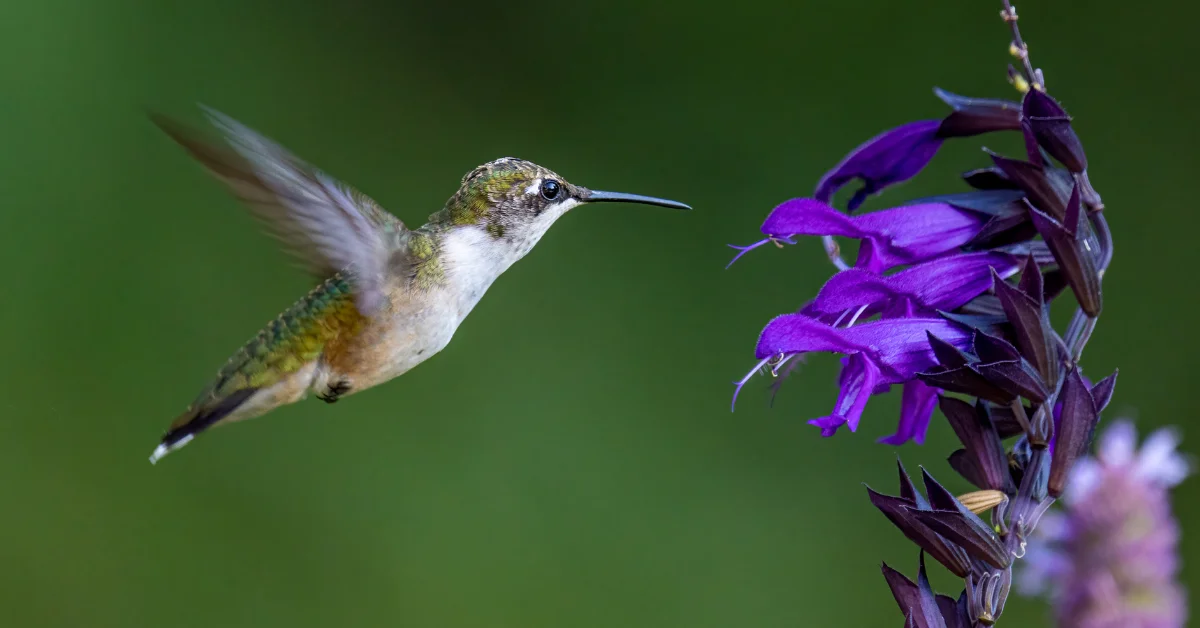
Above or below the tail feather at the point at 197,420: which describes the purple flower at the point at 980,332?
below

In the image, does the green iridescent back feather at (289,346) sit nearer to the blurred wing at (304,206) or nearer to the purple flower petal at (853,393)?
the blurred wing at (304,206)

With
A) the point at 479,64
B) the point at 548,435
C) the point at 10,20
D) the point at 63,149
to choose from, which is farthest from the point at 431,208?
the point at 10,20

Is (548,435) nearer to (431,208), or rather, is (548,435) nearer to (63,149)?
(431,208)

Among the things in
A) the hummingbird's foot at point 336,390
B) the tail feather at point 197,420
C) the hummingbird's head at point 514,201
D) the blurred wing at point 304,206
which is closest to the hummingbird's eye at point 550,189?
the hummingbird's head at point 514,201

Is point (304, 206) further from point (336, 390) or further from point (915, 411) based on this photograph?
point (915, 411)

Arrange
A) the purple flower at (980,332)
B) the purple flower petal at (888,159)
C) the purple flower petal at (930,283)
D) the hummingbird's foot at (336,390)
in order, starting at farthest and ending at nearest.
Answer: the hummingbird's foot at (336,390)
the purple flower petal at (888,159)
the purple flower petal at (930,283)
the purple flower at (980,332)

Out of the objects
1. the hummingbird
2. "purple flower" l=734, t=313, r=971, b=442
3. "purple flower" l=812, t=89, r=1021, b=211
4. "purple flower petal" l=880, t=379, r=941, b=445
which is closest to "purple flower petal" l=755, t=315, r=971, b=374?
"purple flower" l=734, t=313, r=971, b=442

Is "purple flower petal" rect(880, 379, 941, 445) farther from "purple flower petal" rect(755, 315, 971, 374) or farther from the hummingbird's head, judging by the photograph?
the hummingbird's head
